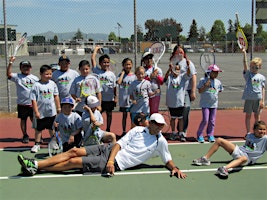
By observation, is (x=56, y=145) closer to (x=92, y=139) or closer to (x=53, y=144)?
(x=53, y=144)

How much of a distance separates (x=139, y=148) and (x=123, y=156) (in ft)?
0.84

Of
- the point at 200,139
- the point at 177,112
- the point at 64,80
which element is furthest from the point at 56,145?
the point at 200,139

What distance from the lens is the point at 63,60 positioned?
682 cm

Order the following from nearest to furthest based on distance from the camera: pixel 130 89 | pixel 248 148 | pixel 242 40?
1. pixel 248 148
2. pixel 130 89
3. pixel 242 40

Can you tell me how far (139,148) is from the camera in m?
5.21

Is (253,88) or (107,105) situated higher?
(253,88)

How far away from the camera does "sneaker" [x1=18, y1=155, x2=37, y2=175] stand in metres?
5.07

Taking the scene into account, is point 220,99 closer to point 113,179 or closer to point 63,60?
point 63,60

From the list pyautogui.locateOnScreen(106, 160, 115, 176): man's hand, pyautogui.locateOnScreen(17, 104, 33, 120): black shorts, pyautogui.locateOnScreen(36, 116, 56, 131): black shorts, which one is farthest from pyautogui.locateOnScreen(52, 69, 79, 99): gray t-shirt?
pyautogui.locateOnScreen(106, 160, 115, 176): man's hand

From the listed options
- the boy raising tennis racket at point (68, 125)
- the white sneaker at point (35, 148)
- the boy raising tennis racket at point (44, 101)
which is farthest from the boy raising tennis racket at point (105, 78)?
the white sneaker at point (35, 148)

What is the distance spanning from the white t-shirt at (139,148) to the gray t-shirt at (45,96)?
1802mm

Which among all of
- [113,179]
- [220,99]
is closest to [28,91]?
[113,179]

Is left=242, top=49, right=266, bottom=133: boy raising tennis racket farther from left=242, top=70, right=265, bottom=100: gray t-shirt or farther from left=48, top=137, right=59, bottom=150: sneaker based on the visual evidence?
left=48, top=137, right=59, bottom=150: sneaker

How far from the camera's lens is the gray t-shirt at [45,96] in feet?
20.8
